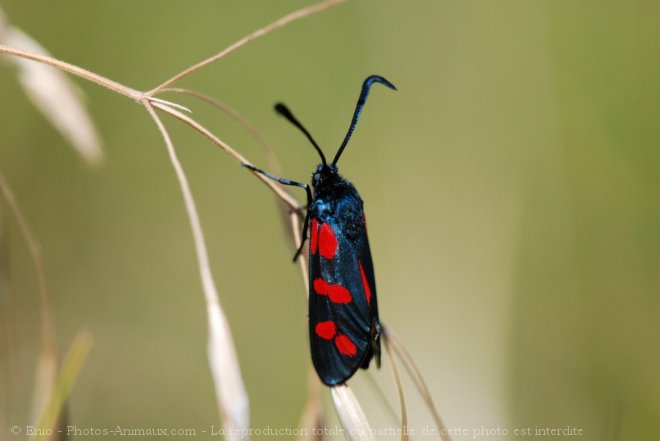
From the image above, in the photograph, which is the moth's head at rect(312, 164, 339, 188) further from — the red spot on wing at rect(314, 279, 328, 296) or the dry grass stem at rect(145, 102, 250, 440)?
the dry grass stem at rect(145, 102, 250, 440)

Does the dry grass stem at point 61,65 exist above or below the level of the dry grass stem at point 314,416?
above

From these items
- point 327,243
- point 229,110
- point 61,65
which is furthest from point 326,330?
point 61,65

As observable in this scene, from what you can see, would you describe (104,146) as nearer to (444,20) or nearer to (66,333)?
(66,333)

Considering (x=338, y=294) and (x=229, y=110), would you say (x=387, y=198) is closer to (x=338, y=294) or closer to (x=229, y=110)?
(x=338, y=294)

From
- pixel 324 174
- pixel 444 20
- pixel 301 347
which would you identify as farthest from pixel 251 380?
pixel 444 20

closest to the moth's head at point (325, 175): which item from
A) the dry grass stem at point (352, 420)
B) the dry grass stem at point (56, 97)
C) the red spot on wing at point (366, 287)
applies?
the red spot on wing at point (366, 287)

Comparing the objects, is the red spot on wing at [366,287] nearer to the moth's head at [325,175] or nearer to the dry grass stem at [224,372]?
the moth's head at [325,175]
